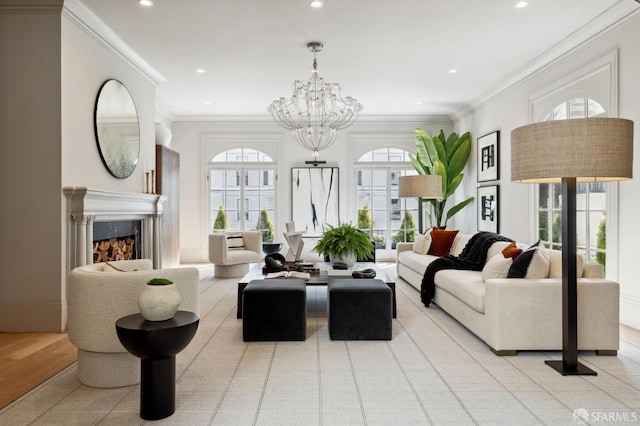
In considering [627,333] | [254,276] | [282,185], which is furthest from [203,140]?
[627,333]

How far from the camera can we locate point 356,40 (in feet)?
16.5

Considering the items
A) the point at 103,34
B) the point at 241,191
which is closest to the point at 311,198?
the point at 241,191

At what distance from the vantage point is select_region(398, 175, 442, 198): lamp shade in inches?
262

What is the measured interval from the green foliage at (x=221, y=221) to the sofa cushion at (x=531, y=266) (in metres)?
6.30

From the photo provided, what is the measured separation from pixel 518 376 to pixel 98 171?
4.13 m

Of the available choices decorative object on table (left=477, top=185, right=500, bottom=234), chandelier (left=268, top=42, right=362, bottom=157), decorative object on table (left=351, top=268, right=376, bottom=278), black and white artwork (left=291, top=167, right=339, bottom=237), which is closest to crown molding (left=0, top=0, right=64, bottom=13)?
chandelier (left=268, top=42, right=362, bottom=157)

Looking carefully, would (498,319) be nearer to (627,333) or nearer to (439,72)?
(627,333)

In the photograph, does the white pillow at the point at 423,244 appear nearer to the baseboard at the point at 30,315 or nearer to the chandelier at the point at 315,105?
the chandelier at the point at 315,105

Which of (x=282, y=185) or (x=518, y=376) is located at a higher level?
(x=282, y=185)

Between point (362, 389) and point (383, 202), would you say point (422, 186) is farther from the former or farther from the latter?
point (362, 389)

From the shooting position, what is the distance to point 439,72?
20.5 feet

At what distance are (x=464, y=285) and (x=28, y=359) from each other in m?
3.34

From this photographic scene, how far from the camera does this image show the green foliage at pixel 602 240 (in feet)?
15.1

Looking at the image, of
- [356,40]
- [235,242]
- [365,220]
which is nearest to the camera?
[356,40]
